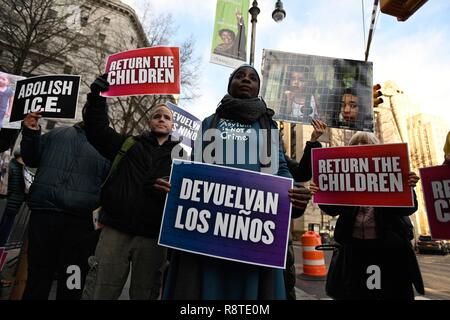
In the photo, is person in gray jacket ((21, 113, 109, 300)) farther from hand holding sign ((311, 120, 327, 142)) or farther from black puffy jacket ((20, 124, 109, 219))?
hand holding sign ((311, 120, 327, 142))

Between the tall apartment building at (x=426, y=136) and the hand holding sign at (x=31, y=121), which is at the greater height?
the tall apartment building at (x=426, y=136)

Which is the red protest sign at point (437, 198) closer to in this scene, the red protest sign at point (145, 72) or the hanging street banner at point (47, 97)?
the red protest sign at point (145, 72)

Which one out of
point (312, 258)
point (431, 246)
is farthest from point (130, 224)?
point (431, 246)

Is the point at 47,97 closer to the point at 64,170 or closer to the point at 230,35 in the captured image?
the point at 64,170

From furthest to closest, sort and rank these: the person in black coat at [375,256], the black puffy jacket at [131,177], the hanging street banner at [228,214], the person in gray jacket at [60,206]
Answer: the person in gray jacket at [60,206] → the person in black coat at [375,256] → the black puffy jacket at [131,177] → the hanging street banner at [228,214]

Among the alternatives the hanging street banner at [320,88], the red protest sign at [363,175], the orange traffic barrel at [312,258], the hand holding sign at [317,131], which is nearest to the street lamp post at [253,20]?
the hanging street banner at [320,88]

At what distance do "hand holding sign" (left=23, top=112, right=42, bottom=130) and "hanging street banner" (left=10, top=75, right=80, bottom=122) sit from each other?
252mm

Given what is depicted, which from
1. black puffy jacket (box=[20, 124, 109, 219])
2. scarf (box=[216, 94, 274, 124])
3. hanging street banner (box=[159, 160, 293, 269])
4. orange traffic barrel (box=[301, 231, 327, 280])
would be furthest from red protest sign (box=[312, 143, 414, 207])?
orange traffic barrel (box=[301, 231, 327, 280])

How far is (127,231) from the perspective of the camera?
2.11 metres

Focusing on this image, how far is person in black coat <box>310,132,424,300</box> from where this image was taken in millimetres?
2256

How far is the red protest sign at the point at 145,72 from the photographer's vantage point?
141 inches

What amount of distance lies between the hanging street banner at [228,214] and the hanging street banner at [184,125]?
3.14 m
